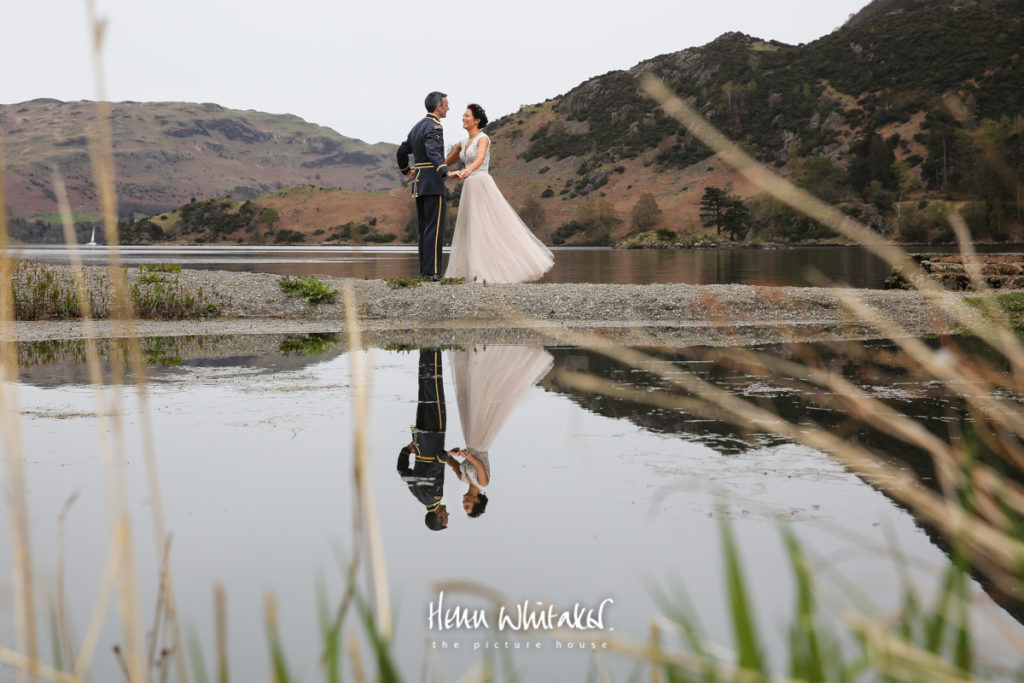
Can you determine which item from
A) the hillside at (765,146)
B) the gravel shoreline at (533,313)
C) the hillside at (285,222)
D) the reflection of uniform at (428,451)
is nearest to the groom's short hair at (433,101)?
the gravel shoreline at (533,313)

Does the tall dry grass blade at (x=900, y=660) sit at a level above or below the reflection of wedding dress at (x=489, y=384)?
above

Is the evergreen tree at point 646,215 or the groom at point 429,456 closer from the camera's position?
the groom at point 429,456

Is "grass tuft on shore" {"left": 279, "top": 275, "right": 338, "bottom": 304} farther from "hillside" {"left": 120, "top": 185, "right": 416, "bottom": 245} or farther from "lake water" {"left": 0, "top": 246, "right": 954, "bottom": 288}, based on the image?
"hillside" {"left": 120, "top": 185, "right": 416, "bottom": 245}

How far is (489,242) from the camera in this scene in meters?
15.4

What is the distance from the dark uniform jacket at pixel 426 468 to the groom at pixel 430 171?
955 centimetres

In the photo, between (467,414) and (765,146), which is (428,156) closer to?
(467,414)

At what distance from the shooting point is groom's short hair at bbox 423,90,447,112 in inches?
564

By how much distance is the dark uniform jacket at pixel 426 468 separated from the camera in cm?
418

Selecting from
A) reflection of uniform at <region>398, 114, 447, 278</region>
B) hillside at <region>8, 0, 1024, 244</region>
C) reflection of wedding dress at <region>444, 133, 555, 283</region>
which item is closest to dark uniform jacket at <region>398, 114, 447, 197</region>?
reflection of uniform at <region>398, 114, 447, 278</region>

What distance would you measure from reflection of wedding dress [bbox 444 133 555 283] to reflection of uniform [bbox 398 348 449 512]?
7.84 m

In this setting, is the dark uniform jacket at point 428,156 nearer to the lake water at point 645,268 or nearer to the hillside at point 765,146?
the lake water at point 645,268

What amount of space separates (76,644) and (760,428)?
4.11m

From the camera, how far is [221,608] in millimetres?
A: 952

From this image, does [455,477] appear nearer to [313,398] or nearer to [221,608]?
[313,398]
